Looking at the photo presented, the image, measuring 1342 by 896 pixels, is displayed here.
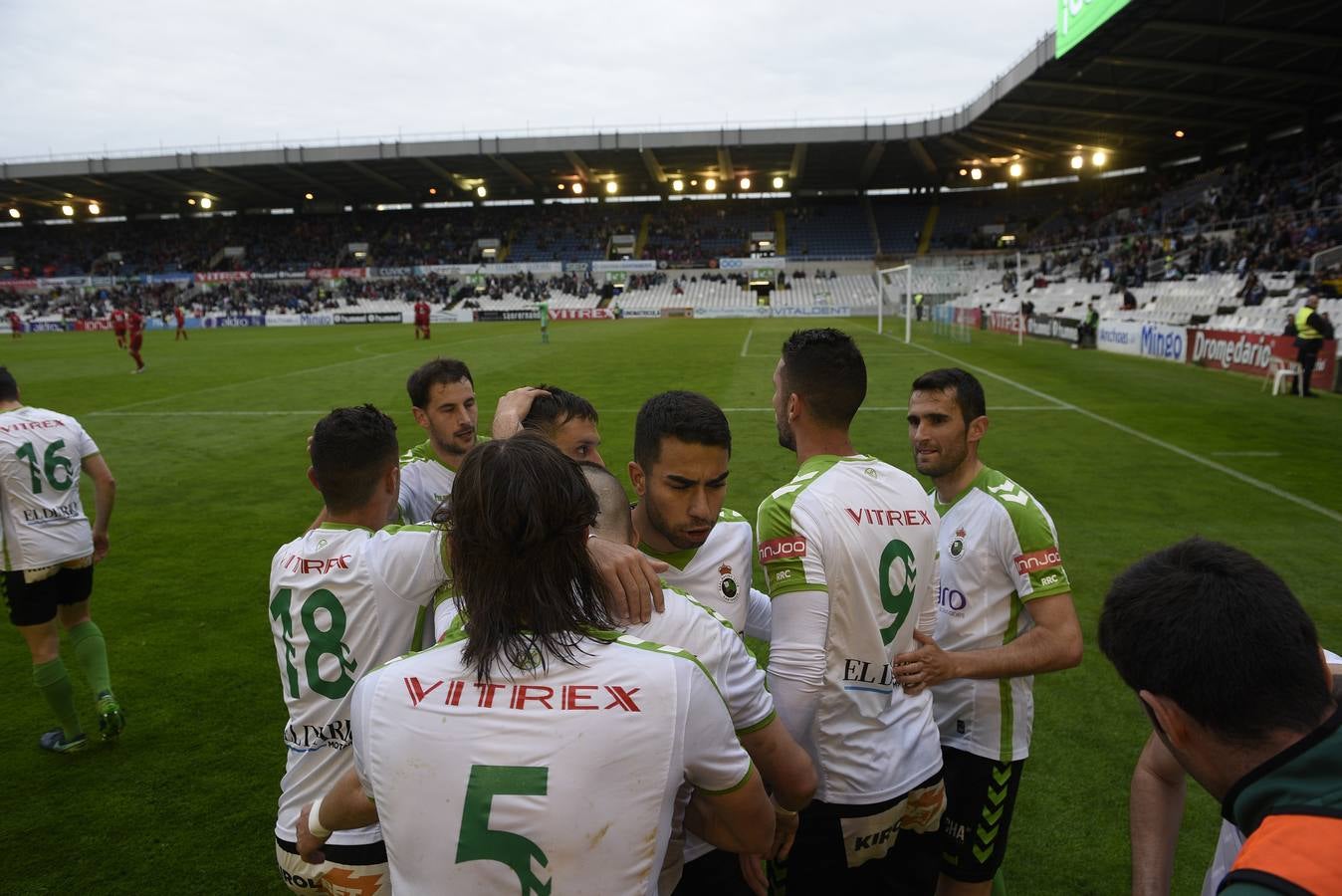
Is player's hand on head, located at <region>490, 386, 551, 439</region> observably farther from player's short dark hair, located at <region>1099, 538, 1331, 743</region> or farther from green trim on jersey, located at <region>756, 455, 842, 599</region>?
player's short dark hair, located at <region>1099, 538, 1331, 743</region>

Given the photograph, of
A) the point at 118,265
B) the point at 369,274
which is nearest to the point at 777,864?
the point at 369,274

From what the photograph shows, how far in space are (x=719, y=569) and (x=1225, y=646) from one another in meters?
1.43

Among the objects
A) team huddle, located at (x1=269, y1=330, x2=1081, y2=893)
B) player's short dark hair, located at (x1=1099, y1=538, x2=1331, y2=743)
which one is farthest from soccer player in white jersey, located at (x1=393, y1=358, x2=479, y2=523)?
player's short dark hair, located at (x1=1099, y1=538, x2=1331, y2=743)

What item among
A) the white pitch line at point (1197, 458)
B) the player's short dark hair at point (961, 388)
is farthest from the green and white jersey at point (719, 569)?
the white pitch line at point (1197, 458)

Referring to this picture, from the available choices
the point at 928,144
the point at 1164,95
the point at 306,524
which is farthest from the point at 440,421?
the point at 928,144

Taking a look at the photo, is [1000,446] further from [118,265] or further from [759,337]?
[118,265]

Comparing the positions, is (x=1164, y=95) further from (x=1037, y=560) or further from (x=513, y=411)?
(x=513, y=411)

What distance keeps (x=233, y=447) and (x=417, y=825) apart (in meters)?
13.9

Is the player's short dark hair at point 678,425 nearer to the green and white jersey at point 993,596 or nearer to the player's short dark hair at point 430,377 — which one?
the green and white jersey at point 993,596

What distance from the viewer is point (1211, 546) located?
59.7 inches

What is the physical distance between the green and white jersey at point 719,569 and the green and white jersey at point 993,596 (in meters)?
1.02

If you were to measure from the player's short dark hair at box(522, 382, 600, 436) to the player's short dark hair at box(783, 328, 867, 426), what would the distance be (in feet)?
3.32

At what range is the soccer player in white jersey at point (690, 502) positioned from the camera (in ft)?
8.05

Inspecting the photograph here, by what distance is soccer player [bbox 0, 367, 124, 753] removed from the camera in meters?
4.72
